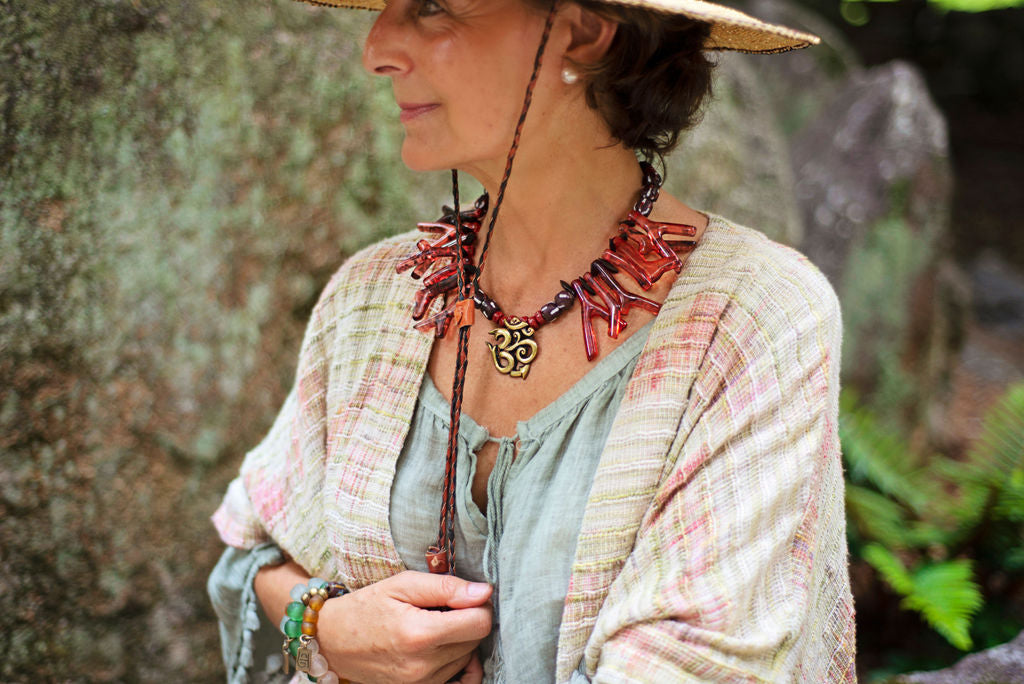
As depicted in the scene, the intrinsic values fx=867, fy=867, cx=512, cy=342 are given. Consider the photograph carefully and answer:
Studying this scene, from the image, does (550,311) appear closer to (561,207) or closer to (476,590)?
(561,207)

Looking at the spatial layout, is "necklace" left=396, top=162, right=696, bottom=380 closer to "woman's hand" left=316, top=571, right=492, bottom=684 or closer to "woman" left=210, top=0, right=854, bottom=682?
"woman" left=210, top=0, right=854, bottom=682

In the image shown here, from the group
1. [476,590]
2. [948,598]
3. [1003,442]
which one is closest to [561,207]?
[476,590]

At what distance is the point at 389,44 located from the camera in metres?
1.34

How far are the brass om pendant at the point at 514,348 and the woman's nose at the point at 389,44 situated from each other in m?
0.44

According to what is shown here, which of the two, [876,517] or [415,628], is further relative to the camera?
[876,517]

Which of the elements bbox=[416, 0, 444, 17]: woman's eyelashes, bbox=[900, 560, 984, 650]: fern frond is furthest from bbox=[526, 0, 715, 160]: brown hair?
bbox=[900, 560, 984, 650]: fern frond

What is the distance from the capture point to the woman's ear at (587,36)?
1.33 meters

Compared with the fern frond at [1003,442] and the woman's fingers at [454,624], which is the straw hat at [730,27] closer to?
the woman's fingers at [454,624]

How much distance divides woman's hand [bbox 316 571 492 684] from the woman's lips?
28.6 inches

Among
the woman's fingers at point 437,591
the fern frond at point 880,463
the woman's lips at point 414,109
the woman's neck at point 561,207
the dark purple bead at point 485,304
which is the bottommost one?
the fern frond at point 880,463

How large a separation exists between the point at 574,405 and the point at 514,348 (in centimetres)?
15

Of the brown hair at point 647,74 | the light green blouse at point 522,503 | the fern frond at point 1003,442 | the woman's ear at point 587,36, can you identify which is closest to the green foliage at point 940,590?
the fern frond at point 1003,442

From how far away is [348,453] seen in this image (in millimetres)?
1511

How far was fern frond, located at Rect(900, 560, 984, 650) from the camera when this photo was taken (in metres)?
2.56
